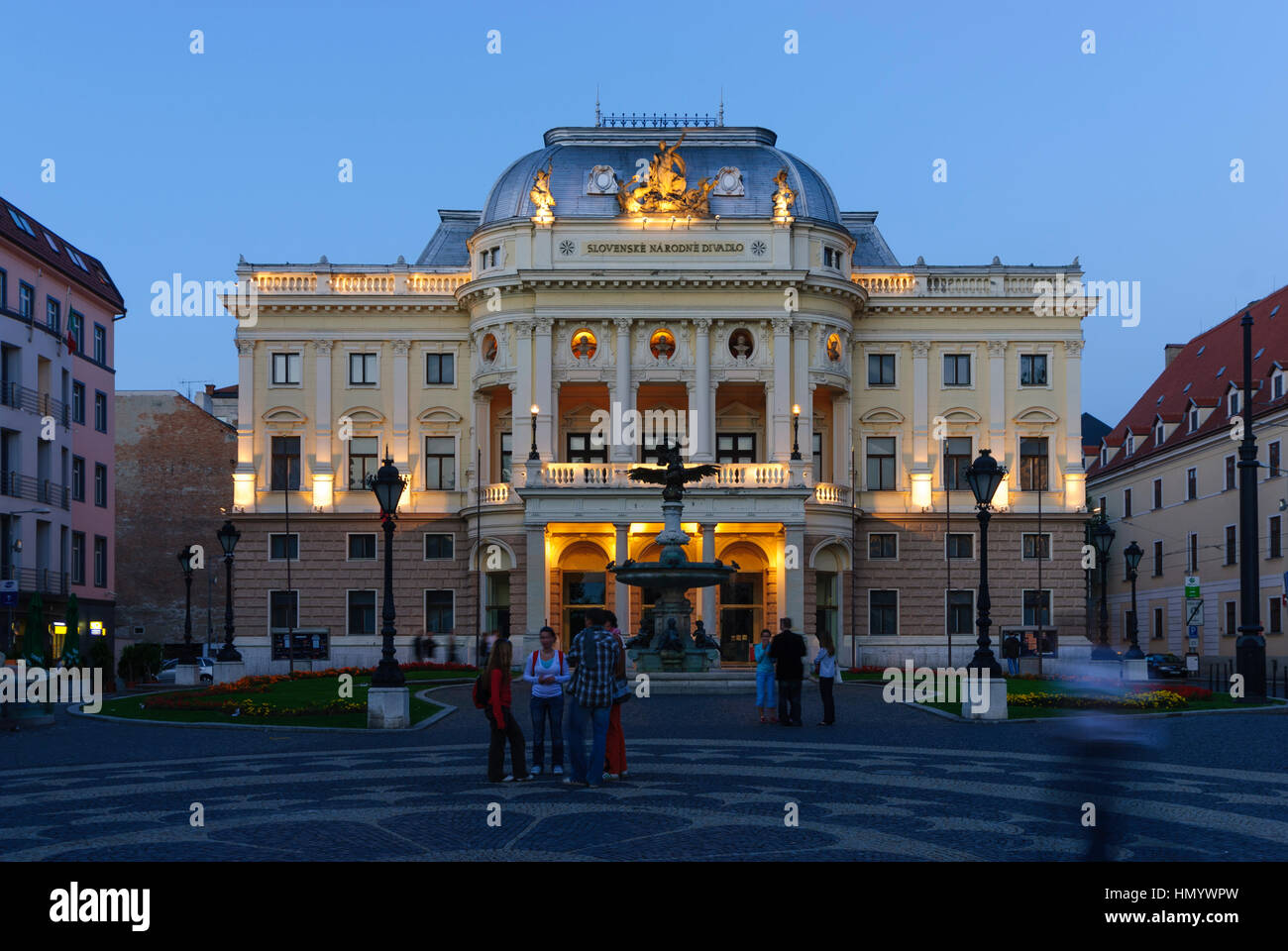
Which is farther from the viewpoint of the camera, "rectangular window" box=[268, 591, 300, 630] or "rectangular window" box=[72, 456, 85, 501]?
"rectangular window" box=[268, 591, 300, 630]

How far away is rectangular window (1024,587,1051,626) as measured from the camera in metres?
63.8

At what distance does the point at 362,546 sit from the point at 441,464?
4.67m

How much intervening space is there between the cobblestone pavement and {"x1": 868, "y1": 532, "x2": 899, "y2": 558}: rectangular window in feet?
122

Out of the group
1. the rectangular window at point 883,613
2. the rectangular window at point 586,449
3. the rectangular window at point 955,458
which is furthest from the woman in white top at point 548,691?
the rectangular window at point 955,458

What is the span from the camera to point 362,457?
6469 cm

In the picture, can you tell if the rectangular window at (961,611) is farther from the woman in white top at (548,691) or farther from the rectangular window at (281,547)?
the woman in white top at (548,691)

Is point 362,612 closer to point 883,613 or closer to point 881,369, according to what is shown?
point 883,613

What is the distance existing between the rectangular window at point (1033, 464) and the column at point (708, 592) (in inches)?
592

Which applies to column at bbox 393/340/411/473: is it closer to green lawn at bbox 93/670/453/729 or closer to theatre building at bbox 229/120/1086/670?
theatre building at bbox 229/120/1086/670

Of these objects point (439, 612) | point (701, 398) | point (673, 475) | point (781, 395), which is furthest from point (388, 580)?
point (439, 612)

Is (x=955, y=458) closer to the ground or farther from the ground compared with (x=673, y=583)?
farther from the ground

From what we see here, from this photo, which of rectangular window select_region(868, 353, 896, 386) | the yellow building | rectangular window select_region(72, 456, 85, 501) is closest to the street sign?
the yellow building
